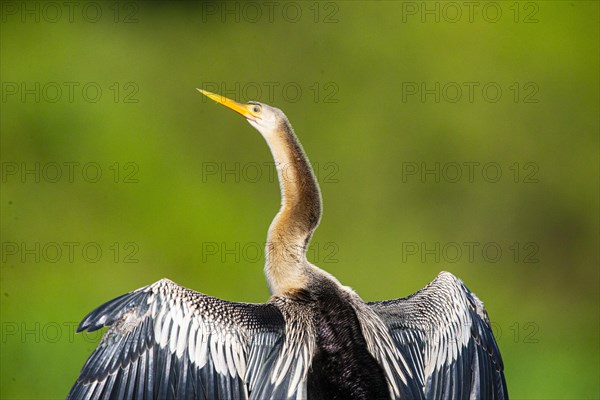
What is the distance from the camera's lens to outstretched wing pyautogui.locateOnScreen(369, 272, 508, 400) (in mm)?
5824

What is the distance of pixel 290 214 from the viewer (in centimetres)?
584

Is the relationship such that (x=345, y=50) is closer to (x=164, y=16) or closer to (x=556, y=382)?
(x=164, y=16)

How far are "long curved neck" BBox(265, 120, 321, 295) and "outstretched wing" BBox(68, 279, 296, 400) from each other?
0.37m

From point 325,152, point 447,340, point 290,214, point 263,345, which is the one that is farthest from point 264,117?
point 325,152

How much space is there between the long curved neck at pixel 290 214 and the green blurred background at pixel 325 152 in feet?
11.1

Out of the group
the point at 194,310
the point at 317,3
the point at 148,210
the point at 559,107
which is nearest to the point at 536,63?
the point at 559,107

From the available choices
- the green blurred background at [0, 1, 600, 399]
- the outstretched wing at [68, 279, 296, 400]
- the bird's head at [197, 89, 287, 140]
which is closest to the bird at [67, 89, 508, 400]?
the outstretched wing at [68, 279, 296, 400]

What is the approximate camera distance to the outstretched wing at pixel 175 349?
5.29 metres

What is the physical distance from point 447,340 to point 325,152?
4.62 meters

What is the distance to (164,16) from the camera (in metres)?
11.3

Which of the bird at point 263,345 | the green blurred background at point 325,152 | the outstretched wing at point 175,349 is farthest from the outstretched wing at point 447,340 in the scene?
the green blurred background at point 325,152

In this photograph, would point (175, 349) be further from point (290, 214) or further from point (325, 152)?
point (325, 152)

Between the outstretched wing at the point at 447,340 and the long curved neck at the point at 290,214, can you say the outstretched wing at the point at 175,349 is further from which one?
the outstretched wing at the point at 447,340

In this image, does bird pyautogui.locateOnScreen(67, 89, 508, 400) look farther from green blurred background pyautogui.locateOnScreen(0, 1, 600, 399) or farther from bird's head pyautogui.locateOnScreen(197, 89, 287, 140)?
green blurred background pyautogui.locateOnScreen(0, 1, 600, 399)
